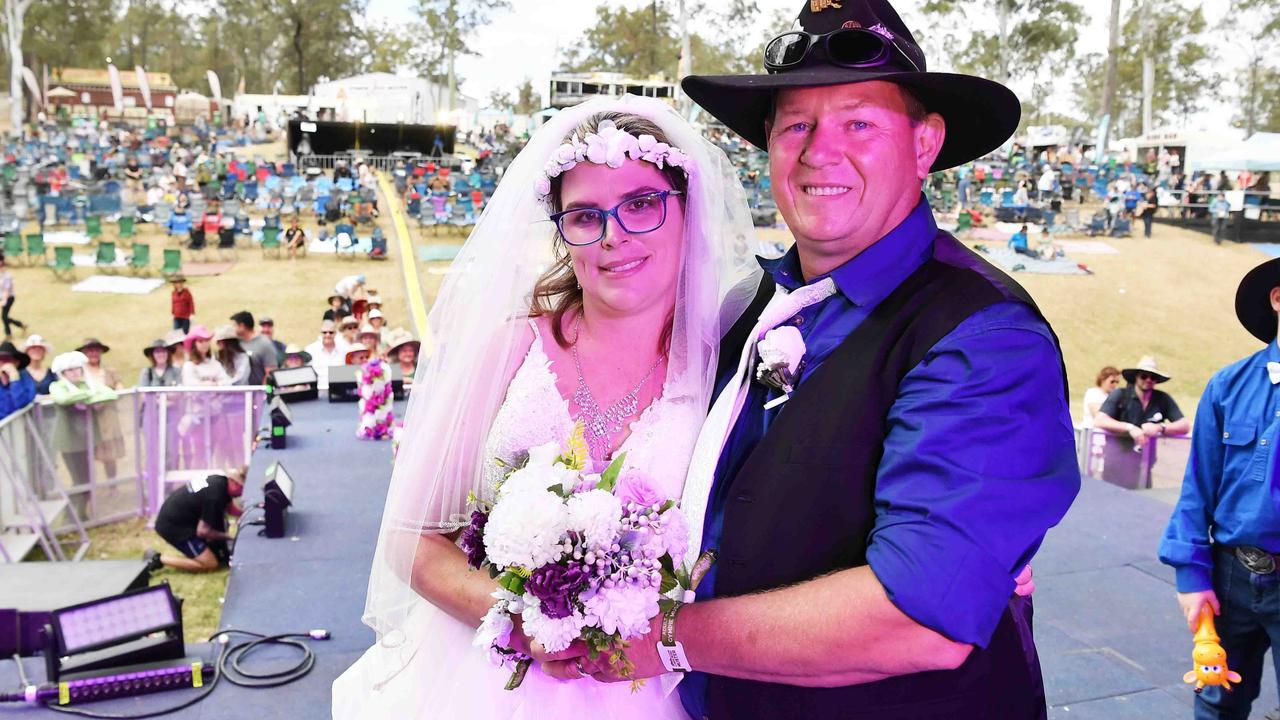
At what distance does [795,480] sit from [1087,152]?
143ft

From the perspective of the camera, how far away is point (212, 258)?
20500mm

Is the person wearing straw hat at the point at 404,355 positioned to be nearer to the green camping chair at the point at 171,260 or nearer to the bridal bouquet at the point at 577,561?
the bridal bouquet at the point at 577,561

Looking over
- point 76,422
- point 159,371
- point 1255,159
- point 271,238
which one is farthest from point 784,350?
point 1255,159

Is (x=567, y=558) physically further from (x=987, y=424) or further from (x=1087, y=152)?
(x=1087, y=152)

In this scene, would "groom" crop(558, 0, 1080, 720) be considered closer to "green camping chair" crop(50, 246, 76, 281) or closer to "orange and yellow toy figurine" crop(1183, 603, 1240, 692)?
"orange and yellow toy figurine" crop(1183, 603, 1240, 692)

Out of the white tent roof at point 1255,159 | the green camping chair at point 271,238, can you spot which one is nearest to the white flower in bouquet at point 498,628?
the green camping chair at point 271,238

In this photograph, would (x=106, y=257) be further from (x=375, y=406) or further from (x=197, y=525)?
(x=197, y=525)

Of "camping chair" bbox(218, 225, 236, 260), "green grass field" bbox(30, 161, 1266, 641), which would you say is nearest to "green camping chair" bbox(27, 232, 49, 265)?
"green grass field" bbox(30, 161, 1266, 641)

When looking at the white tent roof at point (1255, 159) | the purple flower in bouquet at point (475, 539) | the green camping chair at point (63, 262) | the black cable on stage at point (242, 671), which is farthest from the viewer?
the white tent roof at point (1255, 159)

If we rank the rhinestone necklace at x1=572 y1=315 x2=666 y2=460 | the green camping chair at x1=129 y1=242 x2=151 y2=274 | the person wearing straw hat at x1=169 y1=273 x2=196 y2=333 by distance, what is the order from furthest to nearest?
the green camping chair at x1=129 y1=242 x2=151 y2=274 → the person wearing straw hat at x1=169 y1=273 x2=196 y2=333 → the rhinestone necklace at x1=572 y1=315 x2=666 y2=460

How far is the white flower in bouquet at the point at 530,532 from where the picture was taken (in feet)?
5.48

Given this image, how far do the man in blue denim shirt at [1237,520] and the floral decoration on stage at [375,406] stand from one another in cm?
711

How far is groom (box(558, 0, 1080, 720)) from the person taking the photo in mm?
1445

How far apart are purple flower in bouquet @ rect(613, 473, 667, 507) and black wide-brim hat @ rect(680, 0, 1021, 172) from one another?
82 cm
